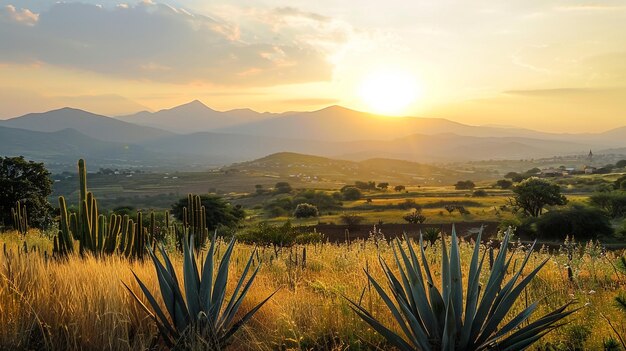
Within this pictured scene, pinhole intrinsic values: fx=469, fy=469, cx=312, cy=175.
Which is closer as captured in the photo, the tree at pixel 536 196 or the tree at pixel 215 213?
A: the tree at pixel 215 213

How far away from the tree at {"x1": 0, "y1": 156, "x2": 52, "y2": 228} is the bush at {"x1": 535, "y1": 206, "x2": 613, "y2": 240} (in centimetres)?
2863

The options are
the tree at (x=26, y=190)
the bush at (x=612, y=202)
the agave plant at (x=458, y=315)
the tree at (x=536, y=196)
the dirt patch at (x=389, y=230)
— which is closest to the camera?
the agave plant at (x=458, y=315)

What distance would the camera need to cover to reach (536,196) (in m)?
38.3

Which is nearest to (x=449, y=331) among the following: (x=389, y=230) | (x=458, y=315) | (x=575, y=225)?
(x=458, y=315)

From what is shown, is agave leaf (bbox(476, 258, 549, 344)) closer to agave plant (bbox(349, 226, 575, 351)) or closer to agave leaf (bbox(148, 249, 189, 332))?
agave plant (bbox(349, 226, 575, 351))

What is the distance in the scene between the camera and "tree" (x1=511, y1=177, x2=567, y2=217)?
3781 centimetres

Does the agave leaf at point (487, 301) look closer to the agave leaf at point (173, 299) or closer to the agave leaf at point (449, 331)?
the agave leaf at point (449, 331)

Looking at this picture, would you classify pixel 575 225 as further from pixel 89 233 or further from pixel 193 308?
pixel 193 308

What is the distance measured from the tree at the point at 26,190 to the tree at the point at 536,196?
34.4 metres

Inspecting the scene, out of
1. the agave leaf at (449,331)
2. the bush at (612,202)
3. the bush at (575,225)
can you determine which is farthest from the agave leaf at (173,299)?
the bush at (612,202)

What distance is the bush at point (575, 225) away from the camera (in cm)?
2845

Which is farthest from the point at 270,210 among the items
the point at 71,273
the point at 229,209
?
the point at 71,273

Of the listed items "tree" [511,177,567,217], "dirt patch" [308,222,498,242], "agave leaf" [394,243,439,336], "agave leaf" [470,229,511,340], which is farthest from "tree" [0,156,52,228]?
"tree" [511,177,567,217]

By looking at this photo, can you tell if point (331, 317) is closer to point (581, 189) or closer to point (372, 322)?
point (372, 322)
